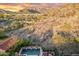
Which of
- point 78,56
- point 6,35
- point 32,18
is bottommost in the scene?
point 78,56

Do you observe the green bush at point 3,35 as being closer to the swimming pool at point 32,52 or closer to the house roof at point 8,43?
the house roof at point 8,43

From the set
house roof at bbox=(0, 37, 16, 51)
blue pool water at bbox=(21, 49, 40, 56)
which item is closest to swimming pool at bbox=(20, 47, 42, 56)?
blue pool water at bbox=(21, 49, 40, 56)

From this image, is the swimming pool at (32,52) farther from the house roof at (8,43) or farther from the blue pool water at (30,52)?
the house roof at (8,43)

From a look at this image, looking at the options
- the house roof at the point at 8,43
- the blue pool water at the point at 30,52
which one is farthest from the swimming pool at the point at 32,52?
the house roof at the point at 8,43

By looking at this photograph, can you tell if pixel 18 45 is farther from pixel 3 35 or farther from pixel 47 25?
pixel 47 25

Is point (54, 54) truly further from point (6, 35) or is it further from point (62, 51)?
point (6, 35)

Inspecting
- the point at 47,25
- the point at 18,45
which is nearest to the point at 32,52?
the point at 18,45

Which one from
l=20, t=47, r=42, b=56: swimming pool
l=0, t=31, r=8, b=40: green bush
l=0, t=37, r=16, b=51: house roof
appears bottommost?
l=20, t=47, r=42, b=56: swimming pool

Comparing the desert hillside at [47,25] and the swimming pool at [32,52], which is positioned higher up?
the desert hillside at [47,25]

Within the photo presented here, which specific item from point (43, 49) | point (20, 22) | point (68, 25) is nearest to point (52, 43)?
point (43, 49)

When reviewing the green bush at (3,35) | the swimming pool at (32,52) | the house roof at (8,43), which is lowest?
the swimming pool at (32,52)

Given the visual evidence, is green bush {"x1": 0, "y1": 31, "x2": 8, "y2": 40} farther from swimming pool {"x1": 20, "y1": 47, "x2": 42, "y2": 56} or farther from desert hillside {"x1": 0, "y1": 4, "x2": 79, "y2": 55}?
swimming pool {"x1": 20, "y1": 47, "x2": 42, "y2": 56}
